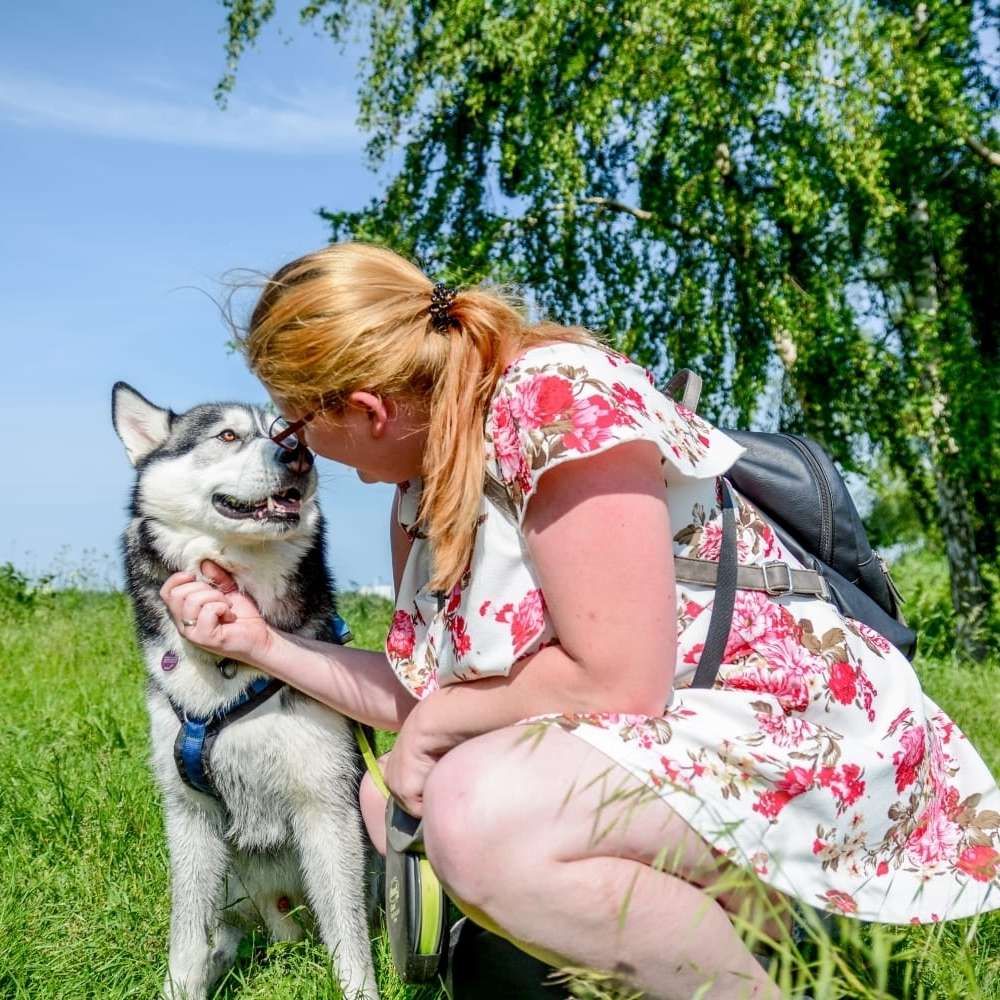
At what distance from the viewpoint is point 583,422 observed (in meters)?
1.70

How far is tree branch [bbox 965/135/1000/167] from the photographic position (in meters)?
7.56

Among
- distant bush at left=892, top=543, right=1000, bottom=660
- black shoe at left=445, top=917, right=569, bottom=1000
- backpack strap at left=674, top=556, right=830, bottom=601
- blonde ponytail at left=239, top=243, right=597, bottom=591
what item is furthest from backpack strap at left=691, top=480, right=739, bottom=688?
distant bush at left=892, top=543, right=1000, bottom=660

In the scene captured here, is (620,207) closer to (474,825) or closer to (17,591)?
(17,591)

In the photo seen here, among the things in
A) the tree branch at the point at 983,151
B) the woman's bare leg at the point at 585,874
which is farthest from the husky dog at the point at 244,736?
the tree branch at the point at 983,151

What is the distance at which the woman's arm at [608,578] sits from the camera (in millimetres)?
1687

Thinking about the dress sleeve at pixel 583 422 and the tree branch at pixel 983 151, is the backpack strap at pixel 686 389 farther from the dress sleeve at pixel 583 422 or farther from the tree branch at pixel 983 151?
the tree branch at pixel 983 151

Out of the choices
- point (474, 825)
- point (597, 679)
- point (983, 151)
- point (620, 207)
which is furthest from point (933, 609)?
point (474, 825)

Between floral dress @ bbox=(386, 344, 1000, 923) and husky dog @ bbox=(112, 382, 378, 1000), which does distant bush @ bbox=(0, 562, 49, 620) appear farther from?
floral dress @ bbox=(386, 344, 1000, 923)

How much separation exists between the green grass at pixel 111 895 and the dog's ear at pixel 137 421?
3.56ft

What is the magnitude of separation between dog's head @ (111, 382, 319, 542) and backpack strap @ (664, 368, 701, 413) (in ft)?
3.39

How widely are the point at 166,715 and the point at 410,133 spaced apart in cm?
684

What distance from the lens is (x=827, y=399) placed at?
308 inches

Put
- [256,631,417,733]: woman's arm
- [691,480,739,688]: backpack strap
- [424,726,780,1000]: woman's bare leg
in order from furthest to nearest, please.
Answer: [256,631,417,733]: woman's arm
[691,480,739,688]: backpack strap
[424,726,780,1000]: woman's bare leg

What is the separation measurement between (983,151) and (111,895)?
24.4ft
